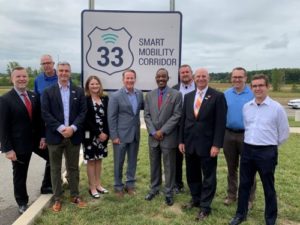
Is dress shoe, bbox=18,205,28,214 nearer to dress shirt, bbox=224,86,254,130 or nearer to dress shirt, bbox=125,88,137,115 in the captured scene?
dress shirt, bbox=125,88,137,115

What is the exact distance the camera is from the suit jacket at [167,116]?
5738 mm

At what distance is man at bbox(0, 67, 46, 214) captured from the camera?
5301mm

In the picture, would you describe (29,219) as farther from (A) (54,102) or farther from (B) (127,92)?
(B) (127,92)

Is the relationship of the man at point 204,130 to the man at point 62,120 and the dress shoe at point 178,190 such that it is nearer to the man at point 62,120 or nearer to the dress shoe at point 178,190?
the dress shoe at point 178,190

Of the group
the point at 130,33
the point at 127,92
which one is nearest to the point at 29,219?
the point at 127,92

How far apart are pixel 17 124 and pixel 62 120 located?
2.08 ft

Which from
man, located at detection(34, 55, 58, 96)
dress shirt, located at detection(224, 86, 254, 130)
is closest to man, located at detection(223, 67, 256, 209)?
dress shirt, located at detection(224, 86, 254, 130)

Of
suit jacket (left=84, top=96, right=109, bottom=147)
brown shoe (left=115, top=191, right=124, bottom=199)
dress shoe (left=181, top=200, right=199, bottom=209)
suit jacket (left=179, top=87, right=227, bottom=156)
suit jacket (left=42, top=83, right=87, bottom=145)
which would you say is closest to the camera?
suit jacket (left=179, top=87, right=227, bottom=156)

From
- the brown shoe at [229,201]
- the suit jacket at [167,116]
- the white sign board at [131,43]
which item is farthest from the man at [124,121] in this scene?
the brown shoe at [229,201]

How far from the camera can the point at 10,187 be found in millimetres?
7059

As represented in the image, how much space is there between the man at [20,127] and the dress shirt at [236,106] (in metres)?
2.85

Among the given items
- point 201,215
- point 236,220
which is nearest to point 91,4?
point 201,215

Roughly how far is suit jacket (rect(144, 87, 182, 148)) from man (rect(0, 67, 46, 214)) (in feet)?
5.65

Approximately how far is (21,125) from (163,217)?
2.44 m
